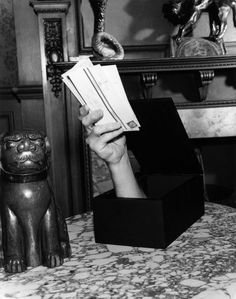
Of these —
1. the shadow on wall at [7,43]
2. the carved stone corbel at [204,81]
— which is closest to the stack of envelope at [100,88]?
the carved stone corbel at [204,81]

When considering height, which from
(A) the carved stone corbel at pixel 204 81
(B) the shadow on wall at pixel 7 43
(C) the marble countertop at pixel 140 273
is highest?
(B) the shadow on wall at pixel 7 43

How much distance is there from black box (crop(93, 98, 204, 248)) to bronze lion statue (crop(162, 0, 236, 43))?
1.28 m

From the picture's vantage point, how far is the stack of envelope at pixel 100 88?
99 cm

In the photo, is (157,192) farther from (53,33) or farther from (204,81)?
(53,33)

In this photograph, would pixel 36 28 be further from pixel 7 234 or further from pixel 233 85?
pixel 7 234

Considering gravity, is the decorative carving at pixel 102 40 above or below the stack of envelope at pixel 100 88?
above

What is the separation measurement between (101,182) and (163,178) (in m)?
1.23

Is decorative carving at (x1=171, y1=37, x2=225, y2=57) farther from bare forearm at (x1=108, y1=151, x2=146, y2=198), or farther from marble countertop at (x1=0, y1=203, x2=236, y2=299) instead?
marble countertop at (x1=0, y1=203, x2=236, y2=299)

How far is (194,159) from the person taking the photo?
4.25 feet

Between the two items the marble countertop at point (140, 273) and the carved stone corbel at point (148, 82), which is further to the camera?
the carved stone corbel at point (148, 82)

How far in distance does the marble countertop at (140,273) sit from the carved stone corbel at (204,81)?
4.90ft

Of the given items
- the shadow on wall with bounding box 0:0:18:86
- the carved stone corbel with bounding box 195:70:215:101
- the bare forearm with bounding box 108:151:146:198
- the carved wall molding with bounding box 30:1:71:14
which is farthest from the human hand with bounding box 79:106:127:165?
the shadow on wall with bounding box 0:0:18:86

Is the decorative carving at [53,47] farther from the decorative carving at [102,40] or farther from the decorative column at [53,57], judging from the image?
the decorative carving at [102,40]

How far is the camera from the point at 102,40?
2391 millimetres
